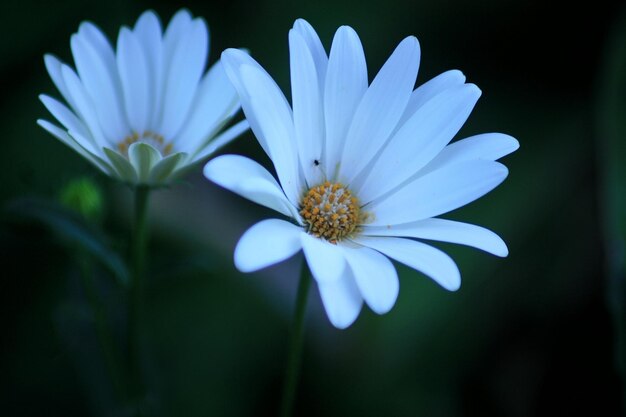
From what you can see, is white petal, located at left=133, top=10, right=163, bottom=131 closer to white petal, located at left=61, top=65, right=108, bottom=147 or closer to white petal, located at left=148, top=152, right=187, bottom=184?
white petal, located at left=61, top=65, right=108, bottom=147

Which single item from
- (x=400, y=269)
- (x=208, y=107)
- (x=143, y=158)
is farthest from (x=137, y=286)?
(x=400, y=269)

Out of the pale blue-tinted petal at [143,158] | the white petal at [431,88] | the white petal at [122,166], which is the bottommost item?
the white petal at [122,166]

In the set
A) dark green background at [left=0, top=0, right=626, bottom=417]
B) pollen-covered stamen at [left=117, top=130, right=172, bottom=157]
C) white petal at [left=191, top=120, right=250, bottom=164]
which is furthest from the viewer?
dark green background at [left=0, top=0, right=626, bottom=417]

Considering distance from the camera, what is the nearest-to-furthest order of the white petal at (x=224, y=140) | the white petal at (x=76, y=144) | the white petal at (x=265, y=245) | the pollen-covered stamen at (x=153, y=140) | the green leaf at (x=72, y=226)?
the white petal at (x=265, y=245)
the white petal at (x=76, y=144)
the white petal at (x=224, y=140)
the green leaf at (x=72, y=226)
the pollen-covered stamen at (x=153, y=140)

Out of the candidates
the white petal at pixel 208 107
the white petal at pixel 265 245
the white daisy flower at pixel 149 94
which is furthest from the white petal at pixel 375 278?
the white petal at pixel 208 107

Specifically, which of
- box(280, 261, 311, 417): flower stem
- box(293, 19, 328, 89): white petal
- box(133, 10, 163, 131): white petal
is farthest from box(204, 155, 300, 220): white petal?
box(133, 10, 163, 131): white petal

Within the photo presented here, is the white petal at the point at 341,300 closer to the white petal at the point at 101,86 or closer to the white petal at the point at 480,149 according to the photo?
the white petal at the point at 480,149

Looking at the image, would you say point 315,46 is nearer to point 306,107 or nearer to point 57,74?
point 306,107
